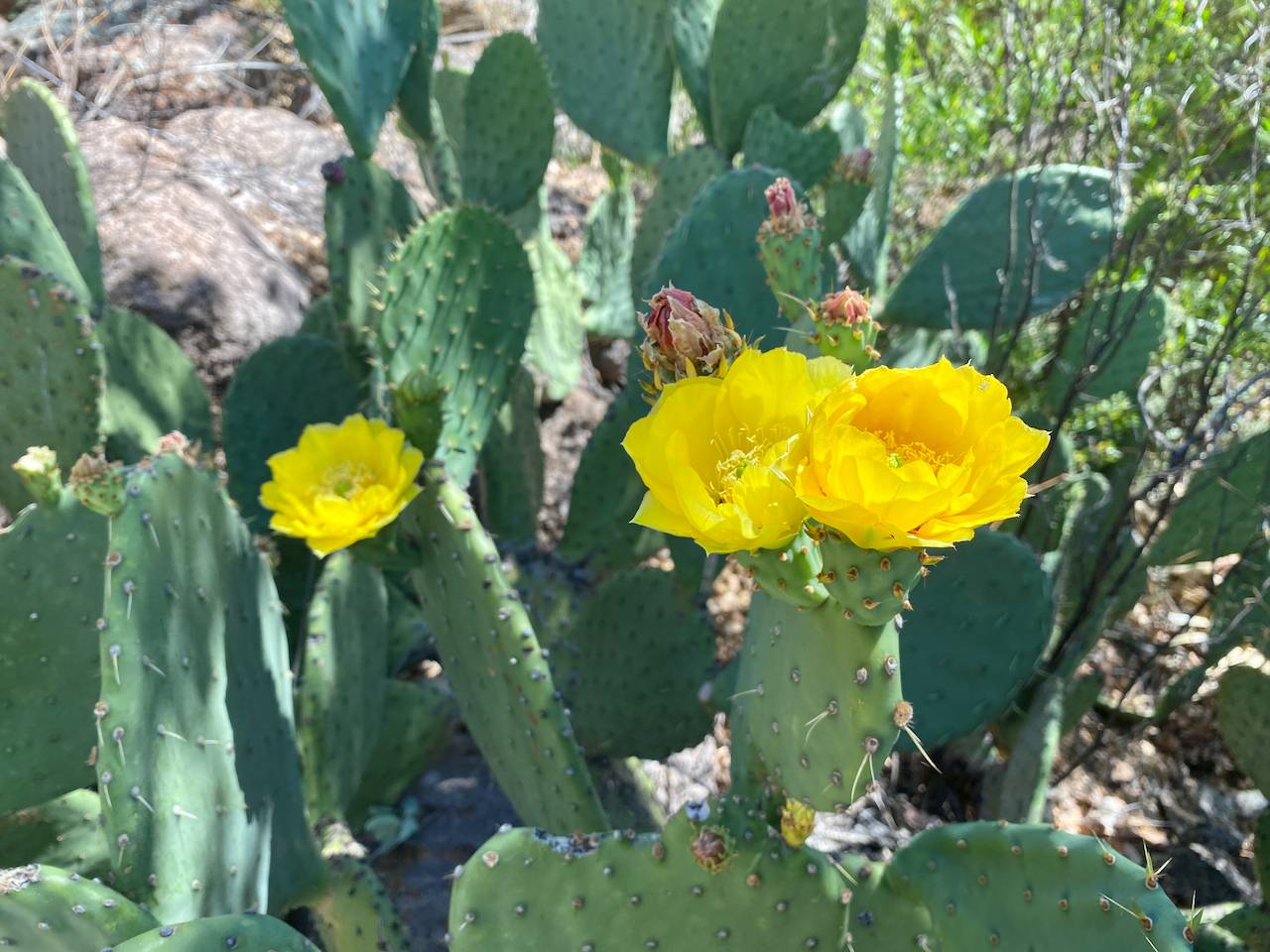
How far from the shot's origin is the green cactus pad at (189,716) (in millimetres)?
1080

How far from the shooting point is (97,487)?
112 cm

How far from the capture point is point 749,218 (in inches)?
71.6

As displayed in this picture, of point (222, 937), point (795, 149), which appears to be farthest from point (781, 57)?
point (222, 937)

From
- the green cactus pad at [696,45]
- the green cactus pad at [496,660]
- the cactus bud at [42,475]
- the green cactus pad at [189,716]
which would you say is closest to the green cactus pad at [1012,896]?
the green cactus pad at [496,660]

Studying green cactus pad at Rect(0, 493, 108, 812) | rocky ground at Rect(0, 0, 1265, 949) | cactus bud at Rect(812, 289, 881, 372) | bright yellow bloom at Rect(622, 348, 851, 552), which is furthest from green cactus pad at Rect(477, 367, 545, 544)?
bright yellow bloom at Rect(622, 348, 851, 552)

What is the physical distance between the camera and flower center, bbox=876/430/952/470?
0.67 metres

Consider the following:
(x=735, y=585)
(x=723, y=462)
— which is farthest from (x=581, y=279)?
(x=723, y=462)

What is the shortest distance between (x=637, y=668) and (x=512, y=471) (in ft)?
2.07

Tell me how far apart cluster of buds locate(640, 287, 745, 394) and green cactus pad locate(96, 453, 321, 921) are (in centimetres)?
71

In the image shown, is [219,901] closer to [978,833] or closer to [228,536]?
[228,536]

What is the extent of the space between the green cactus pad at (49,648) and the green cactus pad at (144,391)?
0.51m

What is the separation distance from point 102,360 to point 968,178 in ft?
8.62

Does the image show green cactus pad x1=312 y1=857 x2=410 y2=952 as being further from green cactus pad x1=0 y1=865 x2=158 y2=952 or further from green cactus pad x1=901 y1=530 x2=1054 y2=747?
green cactus pad x1=901 y1=530 x2=1054 y2=747

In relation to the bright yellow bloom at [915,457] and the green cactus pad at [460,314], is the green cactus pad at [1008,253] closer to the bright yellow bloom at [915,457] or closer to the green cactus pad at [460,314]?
the green cactus pad at [460,314]
